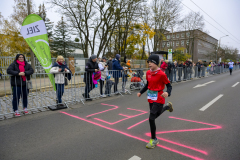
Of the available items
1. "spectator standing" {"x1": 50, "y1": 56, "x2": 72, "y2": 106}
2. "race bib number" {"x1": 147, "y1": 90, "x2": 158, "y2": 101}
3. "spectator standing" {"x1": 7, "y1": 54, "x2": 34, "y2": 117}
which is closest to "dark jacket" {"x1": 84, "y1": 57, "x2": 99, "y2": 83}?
"spectator standing" {"x1": 50, "y1": 56, "x2": 72, "y2": 106}

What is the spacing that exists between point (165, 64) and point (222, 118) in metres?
6.67

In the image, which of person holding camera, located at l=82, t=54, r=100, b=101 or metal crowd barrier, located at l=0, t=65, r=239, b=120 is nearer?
metal crowd barrier, located at l=0, t=65, r=239, b=120

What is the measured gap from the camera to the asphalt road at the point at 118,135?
2906 millimetres

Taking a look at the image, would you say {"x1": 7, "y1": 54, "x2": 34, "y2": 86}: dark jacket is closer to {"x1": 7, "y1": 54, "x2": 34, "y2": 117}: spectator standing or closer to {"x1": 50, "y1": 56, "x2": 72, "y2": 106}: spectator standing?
{"x1": 7, "y1": 54, "x2": 34, "y2": 117}: spectator standing

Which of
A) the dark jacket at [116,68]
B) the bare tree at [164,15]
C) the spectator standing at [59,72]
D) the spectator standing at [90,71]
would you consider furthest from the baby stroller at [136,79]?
the bare tree at [164,15]

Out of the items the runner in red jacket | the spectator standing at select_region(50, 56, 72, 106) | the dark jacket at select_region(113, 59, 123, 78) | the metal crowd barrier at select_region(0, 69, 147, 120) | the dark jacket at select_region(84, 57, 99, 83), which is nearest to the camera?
the runner in red jacket

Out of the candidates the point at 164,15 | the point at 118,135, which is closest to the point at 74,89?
the point at 118,135

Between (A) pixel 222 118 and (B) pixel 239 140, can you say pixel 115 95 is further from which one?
(B) pixel 239 140

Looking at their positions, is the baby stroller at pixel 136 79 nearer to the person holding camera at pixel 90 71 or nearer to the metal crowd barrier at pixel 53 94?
the metal crowd barrier at pixel 53 94

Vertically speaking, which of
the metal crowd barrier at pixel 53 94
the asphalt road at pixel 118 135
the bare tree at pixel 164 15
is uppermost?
the bare tree at pixel 164 15

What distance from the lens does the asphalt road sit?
9.53 ft

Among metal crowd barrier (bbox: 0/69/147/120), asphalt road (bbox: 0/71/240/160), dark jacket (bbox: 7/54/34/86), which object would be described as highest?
dark jacket (bbox: 7/54/34/86)

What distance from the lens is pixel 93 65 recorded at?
6977 mm

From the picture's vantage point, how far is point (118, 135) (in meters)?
3.67
